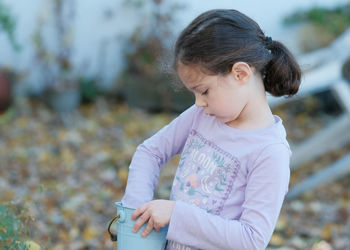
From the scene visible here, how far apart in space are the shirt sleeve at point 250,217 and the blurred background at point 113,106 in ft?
5.94

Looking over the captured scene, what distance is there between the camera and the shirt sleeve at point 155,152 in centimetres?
179

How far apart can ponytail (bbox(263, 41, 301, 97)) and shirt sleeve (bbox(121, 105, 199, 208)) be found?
0.25 meters

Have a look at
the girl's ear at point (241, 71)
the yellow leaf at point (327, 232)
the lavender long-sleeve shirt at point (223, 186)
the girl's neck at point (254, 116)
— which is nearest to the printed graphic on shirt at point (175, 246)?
the lavender long-sleeve shirt at point (223, 186)

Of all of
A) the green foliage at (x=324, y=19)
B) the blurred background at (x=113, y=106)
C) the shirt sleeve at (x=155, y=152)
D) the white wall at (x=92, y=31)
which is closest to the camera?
the shirt sleeve at (x=155, y=152)

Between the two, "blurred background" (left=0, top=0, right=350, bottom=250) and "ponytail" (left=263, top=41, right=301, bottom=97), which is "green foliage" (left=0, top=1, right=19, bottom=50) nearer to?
"blurred background" (left=0, top=0, right=350, bottom=250)

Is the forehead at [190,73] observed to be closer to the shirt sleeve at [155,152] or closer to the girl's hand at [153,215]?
the shirt sleeve at [155,152]

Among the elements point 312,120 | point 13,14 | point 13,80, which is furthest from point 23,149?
point 312,120

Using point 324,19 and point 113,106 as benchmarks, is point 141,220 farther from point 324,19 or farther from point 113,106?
point 324,19

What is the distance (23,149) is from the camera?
196 inches

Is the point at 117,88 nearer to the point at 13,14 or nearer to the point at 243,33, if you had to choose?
the point at 13,14

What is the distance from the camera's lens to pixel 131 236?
5.33 ft

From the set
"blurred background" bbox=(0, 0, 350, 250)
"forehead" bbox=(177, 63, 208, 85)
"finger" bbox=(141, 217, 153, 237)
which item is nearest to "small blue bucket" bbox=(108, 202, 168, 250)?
"finger" bbox=(141, 217, 153, 237)

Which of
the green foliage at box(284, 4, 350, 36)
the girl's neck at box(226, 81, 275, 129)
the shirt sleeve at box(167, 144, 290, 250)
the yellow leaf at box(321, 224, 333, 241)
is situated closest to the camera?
the shirt sleeve at box(167, 144, 290, 250)

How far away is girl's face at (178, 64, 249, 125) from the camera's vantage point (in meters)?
1.59
